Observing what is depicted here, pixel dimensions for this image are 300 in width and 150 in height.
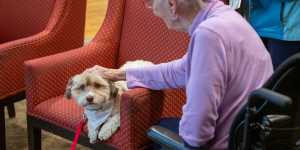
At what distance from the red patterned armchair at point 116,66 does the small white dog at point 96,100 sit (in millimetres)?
53

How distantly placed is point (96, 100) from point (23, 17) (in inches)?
56.2

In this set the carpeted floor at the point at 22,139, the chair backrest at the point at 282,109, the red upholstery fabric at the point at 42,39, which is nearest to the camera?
the chair backrest at the point at 282,109

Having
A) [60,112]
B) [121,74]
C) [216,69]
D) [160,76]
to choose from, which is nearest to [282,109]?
[216,69]

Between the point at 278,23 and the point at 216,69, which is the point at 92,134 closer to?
the point at 216,69

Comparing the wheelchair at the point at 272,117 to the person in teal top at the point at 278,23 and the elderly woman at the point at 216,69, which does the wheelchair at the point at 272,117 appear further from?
the person in teal top at the point at 278,23

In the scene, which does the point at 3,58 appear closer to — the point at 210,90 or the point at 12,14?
the point at 12,14

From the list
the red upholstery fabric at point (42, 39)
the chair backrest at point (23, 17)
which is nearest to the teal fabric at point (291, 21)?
the red upholstery fabric at point (42, 39)

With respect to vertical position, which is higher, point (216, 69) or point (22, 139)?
point (216, 69)

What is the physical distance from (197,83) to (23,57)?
1.57 meters

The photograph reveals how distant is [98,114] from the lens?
60.2 inches

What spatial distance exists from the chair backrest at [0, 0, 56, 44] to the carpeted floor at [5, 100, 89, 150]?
712mm

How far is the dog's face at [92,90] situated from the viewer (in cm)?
145

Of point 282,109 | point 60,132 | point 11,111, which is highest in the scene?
point 282,109

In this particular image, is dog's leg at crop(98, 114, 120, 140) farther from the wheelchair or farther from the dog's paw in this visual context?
the wheelchair
